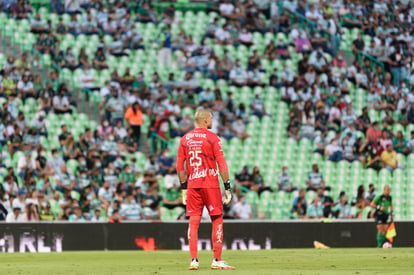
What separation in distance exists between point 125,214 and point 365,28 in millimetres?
13921

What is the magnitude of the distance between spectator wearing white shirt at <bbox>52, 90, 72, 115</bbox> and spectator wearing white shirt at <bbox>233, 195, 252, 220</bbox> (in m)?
6.43

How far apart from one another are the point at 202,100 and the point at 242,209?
5756 mm

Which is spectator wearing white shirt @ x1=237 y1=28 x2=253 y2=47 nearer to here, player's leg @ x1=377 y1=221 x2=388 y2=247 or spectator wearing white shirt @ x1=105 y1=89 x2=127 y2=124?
spectator wearing white shirt @ x1=105 y1=89 x2=127 y2=124

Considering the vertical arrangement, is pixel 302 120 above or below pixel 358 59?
A: below

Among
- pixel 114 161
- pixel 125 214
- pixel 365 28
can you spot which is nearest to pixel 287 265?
pixel 125 214

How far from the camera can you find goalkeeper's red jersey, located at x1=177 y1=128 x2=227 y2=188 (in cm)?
1255

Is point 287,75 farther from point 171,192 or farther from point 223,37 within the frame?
point 171,192

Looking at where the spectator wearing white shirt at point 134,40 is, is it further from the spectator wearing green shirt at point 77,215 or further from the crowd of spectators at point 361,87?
the spectator wearing green shirt at point 77,215

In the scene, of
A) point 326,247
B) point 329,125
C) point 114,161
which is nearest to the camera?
point 326,247

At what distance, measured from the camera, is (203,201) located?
12664 millimetres

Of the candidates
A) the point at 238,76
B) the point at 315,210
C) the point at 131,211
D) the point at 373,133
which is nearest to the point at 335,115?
the point at 373,133

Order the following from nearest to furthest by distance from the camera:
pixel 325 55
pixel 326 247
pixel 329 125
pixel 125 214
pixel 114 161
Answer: pixel 326 247
pixel 125 214
pixel 114 161
pixel 329 125
pixel 325 55

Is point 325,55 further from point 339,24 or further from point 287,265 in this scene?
point 287,265

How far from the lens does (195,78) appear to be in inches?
1204
